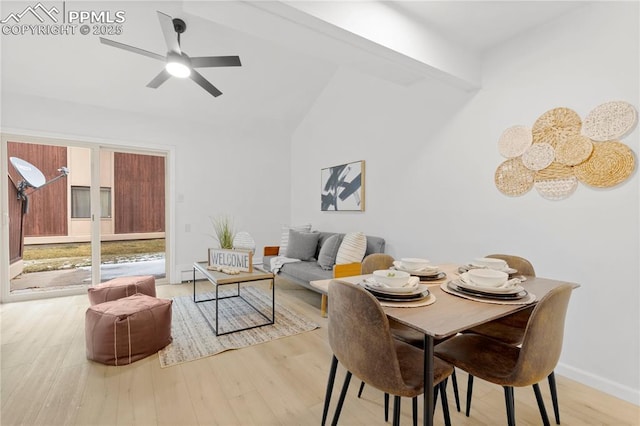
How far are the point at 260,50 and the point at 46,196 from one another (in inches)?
133

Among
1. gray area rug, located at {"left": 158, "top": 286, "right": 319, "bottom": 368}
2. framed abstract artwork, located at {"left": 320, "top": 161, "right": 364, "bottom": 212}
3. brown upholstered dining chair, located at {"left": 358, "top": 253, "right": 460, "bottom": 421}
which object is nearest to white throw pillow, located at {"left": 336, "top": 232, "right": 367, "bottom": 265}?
framed abstract artwork, located at {"left": 320, "top": 161, "right": 364, "bottom": 212}

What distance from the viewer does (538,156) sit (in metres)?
2.18

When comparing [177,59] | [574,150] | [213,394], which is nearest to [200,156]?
[177,59]

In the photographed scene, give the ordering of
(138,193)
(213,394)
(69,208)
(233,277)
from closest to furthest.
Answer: (213,394)
(233,277)
(69,208)
(138,193)

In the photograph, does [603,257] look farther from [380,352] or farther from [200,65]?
[200,65]

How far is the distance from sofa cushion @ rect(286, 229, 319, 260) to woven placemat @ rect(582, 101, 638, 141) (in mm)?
3051

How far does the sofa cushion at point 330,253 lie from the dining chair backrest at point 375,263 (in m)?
1.55

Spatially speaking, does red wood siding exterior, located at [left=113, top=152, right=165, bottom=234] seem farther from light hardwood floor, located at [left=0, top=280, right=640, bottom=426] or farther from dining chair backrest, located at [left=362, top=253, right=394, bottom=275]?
dining chair backrest, located at [left=362, top=253, right=394, bottom=275]

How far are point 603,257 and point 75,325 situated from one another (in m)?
4.50

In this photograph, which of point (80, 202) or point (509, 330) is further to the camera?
point (80, 202)

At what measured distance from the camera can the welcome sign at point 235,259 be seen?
2.97 m

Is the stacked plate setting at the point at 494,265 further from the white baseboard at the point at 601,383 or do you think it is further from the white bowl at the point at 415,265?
the white baseboard at the point at 601,383

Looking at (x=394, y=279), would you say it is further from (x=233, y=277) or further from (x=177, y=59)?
(x=177, y=59)

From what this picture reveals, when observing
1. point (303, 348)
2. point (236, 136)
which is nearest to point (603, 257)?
→ point (303, 348)
